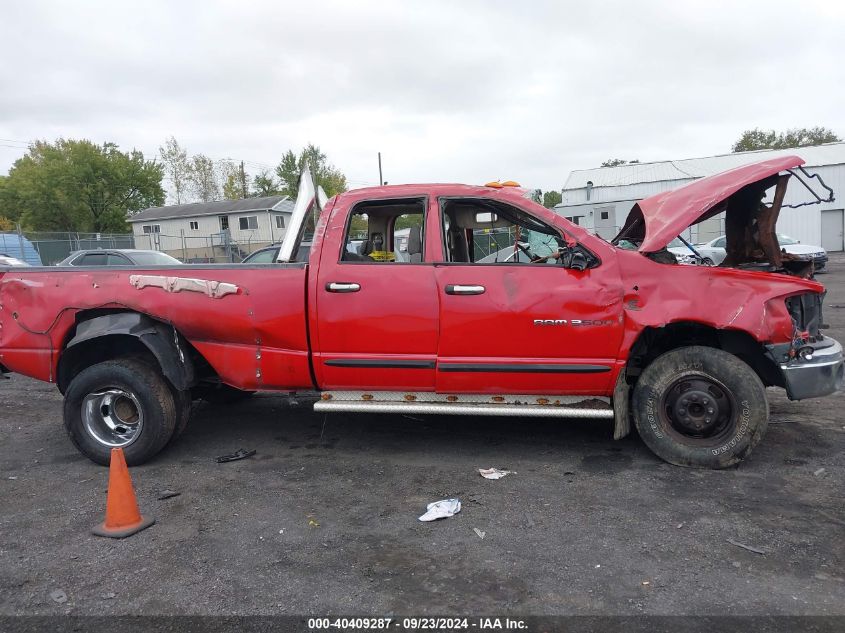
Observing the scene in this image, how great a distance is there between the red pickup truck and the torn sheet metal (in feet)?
0.05

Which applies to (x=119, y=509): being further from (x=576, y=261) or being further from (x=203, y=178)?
(x=203, y=178)

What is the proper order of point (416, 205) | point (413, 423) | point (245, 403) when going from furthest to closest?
point (245, 403), point (413, 423), point (416, 205)

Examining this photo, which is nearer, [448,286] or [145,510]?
[145,510]

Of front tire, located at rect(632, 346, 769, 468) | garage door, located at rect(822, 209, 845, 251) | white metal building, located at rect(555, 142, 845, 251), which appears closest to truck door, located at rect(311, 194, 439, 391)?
front tire, located at rect(632, 346, 769, 468)

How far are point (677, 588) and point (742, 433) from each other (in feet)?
5.39

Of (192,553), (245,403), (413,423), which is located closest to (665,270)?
(413,423)

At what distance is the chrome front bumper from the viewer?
4035 millimetres

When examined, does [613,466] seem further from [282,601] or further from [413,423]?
[282,601]

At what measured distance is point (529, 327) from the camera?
4.16 meters

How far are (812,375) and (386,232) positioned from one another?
353cm

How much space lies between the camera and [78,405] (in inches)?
176

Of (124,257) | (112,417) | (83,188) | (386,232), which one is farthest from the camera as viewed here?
(83,188)

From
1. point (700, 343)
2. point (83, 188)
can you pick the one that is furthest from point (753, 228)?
point (83, 188)

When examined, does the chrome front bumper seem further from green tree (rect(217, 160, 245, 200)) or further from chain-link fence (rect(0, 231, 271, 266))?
green tree (rect(217, 160, 245, 200))
